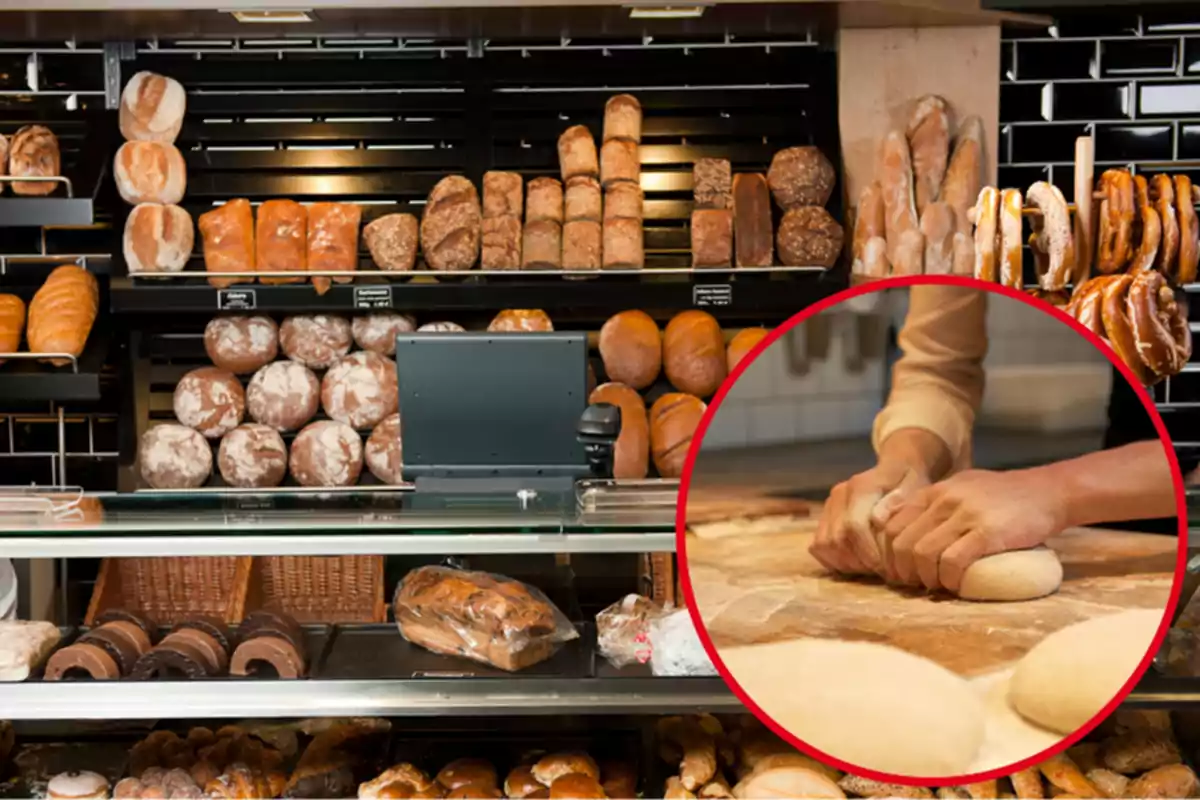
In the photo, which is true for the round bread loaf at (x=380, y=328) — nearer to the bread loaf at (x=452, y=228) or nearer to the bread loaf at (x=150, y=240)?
the bread loaf at (x=452, y=228)

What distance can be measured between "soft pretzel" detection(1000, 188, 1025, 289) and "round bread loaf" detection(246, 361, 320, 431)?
2196 millimetres

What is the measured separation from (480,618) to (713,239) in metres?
1.85

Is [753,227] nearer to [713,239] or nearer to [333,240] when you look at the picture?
[713,239]

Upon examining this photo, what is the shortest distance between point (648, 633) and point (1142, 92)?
9.41 ft

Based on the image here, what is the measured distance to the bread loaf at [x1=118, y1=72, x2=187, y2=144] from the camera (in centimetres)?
354

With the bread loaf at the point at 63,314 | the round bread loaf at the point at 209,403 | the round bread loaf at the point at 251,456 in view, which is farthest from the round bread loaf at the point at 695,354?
the bread loaf at the point at 63,314

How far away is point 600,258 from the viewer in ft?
11.5

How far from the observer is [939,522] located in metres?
1.08

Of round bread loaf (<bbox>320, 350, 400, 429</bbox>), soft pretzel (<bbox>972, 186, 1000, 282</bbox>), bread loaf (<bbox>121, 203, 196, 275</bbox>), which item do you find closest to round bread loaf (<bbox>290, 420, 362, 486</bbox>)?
round bread loaf (<bbox>320, 350, 400, 429</bbox>)

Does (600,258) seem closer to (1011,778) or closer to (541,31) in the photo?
→ (541,31)

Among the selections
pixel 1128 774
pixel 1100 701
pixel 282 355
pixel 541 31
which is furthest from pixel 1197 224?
pixel 282 355

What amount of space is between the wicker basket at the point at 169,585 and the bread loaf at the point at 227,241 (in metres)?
0.88

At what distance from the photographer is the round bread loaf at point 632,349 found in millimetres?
3570

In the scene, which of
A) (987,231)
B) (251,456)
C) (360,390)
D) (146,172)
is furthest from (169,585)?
(987,231)
